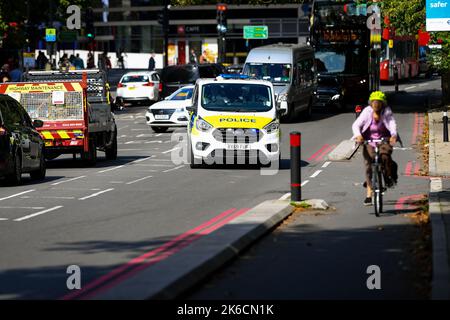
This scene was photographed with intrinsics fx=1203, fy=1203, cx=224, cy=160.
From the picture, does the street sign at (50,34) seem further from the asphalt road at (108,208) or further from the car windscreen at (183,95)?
the asphalt road at (108,208)

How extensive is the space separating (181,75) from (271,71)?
34.6ft

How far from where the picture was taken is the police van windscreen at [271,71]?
137 feet

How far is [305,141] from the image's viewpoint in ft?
113

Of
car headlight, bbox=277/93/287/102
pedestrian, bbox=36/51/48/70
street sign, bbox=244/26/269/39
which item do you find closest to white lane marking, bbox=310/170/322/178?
car headlight, bbox=277/93/287/102

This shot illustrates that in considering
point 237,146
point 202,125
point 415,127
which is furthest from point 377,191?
point 415,127

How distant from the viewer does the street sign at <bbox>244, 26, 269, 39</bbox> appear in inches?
3963

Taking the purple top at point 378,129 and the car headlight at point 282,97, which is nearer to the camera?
the purple top at point 378,129

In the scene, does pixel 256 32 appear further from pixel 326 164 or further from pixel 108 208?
pixel 108 208

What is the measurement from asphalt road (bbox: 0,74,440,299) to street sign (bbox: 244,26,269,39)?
69.4m

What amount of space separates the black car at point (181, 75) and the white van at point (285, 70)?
8730mm

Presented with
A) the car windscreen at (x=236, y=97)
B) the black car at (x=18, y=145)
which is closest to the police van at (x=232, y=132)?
the car windscreen at (x=236, y=97)

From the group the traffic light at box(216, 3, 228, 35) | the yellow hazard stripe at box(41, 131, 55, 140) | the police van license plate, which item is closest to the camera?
the police van license plate

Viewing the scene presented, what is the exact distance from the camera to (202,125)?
25.0 m

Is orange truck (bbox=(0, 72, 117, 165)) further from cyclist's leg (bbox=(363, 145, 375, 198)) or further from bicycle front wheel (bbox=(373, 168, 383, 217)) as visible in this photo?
bicycle front wheel (bbox=(373, 168, 383, 217))
